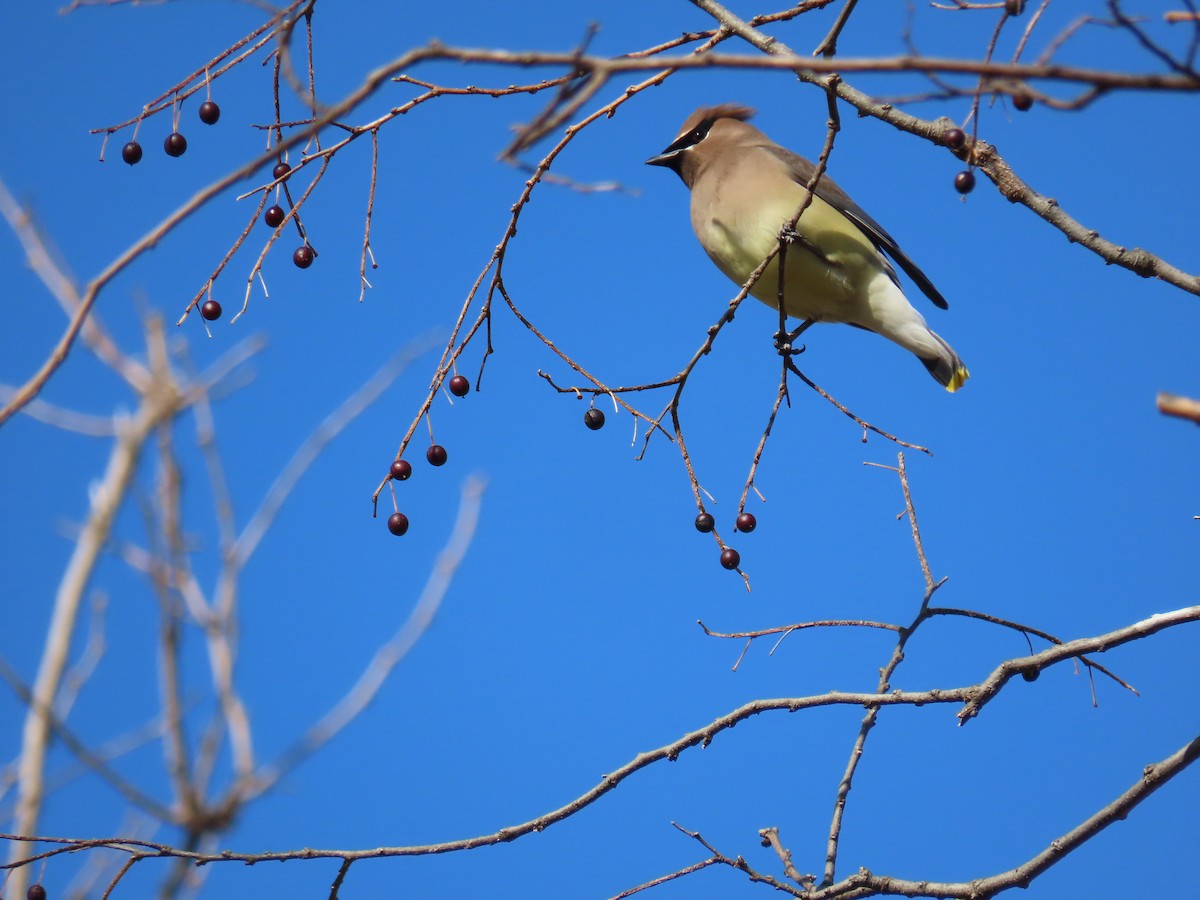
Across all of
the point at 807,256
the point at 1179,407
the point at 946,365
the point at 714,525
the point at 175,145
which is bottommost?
the point at 1179,407

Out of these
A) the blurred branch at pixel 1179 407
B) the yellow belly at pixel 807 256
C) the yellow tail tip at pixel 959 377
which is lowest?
the blurred branch at pixel 1179 407

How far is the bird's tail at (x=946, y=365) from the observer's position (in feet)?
14.6

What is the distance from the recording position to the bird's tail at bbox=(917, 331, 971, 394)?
4.45 m

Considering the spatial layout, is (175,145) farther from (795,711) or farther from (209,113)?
(795,711)

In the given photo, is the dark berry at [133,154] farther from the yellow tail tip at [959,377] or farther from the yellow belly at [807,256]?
the yellow tail tip at [959,377]

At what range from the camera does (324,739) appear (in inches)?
273

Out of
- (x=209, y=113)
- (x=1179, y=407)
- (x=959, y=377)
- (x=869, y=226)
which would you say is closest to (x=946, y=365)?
(x=959, y=377)

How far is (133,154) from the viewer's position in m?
3.12

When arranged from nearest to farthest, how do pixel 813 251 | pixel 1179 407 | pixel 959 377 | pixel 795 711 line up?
1. pixel 1179 407
2. pixel 795 711
3. pixel 813 251
4. pixel 959 377

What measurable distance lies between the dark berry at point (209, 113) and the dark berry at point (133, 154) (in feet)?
0.56

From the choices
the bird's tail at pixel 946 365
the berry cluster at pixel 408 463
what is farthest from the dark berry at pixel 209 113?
the bird's tail at pixel 946 365

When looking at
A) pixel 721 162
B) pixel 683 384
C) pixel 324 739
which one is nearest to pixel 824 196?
pixel 721 162

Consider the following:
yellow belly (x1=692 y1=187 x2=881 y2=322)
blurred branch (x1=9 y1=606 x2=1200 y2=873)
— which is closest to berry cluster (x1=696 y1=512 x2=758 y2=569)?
blurred branch (x1=9 y1=606 x2=1200 y2=873)

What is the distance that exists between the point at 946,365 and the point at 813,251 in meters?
0.69
